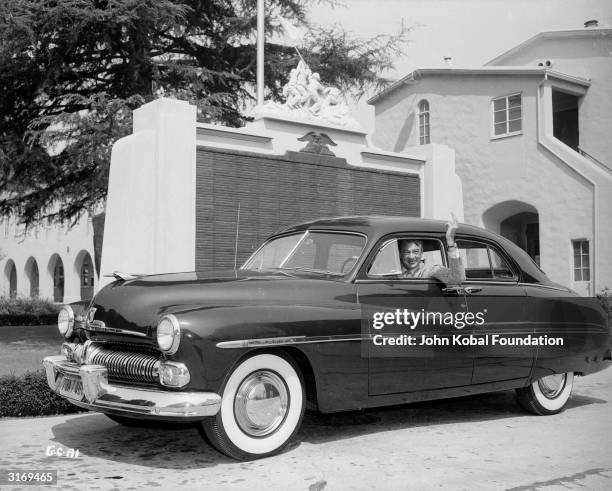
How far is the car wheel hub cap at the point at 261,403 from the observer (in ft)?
14.5

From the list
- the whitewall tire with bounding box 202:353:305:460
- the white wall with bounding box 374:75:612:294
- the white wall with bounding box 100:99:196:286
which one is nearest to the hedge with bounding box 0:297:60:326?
the white wall with bounding box 100:99:196:286

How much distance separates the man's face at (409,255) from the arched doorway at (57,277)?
112 ft

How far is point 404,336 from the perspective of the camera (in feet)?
17.0

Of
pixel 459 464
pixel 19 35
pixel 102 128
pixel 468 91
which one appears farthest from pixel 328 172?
pixel 468 91

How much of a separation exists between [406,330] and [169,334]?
189 centimetres

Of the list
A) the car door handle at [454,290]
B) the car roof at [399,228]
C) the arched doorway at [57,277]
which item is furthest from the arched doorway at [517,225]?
the arched doorway at [57,277]

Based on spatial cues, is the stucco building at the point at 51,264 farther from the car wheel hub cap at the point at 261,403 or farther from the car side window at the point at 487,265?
the car wheel hub cap at the point at 261,403

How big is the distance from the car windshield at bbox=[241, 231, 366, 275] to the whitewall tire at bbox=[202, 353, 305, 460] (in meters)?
1.01

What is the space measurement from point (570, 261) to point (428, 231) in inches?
498

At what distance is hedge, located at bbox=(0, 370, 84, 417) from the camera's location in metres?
6.06

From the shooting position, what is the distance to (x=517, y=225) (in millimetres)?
19672

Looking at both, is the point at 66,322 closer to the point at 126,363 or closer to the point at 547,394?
the point at 126,363

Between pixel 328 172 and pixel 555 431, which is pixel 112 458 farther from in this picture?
pixel 328 172

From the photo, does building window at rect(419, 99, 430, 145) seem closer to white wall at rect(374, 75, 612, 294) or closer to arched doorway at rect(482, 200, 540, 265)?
white wall at rect(374, 75, 612, 294)
